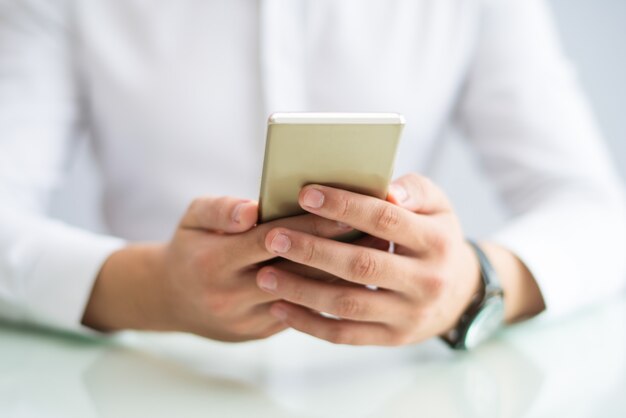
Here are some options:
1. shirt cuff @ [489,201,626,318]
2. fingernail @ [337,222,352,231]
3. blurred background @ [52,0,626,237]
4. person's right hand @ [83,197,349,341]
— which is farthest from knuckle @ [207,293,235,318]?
blurred background @ [52,0,626,237]

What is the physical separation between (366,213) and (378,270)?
0.05m

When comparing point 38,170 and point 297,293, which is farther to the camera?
point 38,170

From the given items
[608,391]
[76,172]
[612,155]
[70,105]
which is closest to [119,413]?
[608,391]

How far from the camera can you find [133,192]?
851 millimetres

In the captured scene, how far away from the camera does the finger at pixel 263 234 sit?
0.46 metres

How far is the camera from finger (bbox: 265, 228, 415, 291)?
447mm

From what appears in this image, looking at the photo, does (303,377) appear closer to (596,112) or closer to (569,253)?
(569,253)

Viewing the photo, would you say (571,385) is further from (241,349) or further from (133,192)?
(133,192)

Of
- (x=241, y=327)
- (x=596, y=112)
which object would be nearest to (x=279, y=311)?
(x=241, y=327)

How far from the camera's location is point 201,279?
50 centimetres

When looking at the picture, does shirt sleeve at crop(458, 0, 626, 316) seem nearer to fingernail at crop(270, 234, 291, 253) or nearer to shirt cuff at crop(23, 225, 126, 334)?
fingernail at crop(270, 234, 291, 253)

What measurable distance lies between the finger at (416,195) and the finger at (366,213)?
20 millimetres

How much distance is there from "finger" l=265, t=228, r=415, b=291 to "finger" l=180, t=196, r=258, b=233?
29 millimetres

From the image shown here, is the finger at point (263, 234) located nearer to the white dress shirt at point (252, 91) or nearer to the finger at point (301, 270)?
the finger at point (301, 270)
